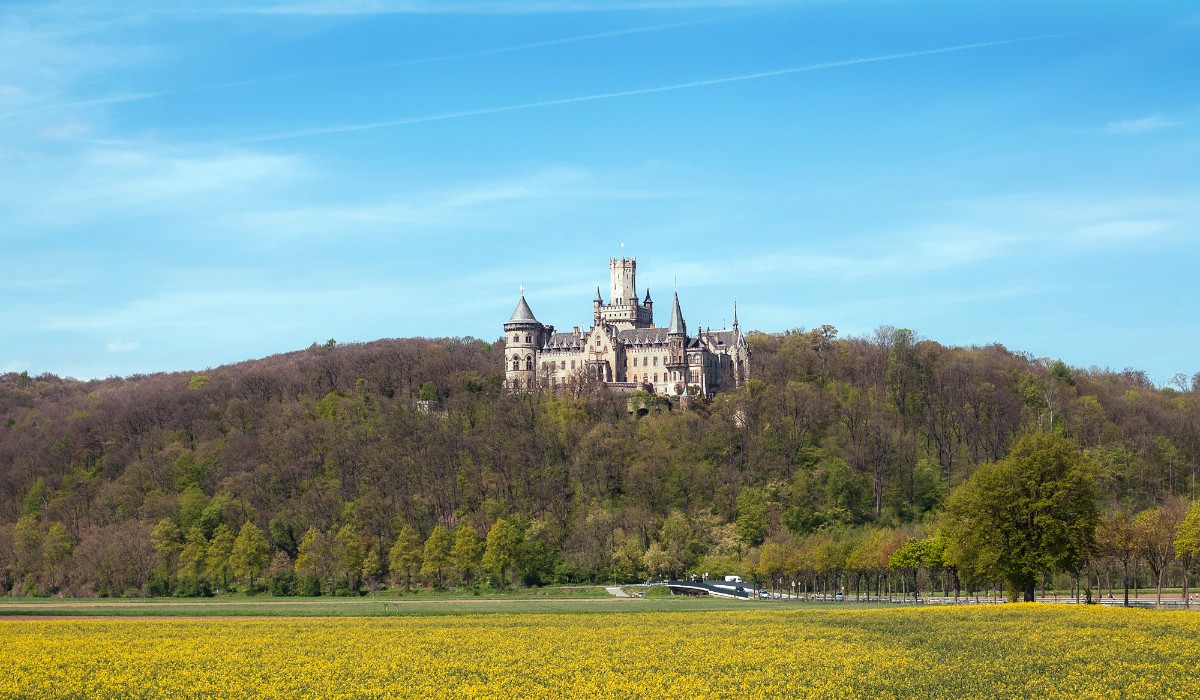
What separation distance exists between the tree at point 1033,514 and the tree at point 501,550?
63.0m

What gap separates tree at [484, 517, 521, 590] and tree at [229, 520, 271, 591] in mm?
27174

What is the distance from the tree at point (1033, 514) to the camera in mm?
96312

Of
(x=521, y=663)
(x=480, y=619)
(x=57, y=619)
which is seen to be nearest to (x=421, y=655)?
(x=521, y=663)

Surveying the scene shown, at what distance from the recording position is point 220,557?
6393 inches

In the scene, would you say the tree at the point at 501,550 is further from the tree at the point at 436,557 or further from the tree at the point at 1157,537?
the tree at the point at 1157,537

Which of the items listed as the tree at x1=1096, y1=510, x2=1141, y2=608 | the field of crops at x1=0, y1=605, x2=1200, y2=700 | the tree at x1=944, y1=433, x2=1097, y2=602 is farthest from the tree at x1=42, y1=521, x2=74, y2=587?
the tree at x1=1096, y1=510, x2=1141, y2=608

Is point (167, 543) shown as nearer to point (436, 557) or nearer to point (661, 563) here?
point (436, 557)

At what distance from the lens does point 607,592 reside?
141000 millimetres

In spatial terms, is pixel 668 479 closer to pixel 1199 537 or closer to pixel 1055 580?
pixel 1055 580

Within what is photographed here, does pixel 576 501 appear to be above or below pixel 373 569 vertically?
above

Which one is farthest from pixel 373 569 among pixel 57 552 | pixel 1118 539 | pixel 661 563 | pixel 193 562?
pixel 1118 539

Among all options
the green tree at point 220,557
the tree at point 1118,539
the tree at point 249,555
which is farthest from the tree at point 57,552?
the tree at point 1118,539

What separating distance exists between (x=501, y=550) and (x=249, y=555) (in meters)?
29.9

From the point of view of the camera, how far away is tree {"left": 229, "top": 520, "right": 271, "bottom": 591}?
160 metres
